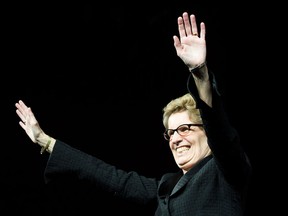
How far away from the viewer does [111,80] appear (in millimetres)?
2578

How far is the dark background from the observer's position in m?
2.42

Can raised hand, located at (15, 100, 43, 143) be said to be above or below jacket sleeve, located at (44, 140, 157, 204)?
above

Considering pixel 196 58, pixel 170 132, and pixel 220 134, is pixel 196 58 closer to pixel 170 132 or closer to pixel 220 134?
pixel 220 134

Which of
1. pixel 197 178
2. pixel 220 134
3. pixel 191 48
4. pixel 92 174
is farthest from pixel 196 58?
pixel 92 174

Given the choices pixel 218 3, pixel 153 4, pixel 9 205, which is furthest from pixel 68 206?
pixel 218 3

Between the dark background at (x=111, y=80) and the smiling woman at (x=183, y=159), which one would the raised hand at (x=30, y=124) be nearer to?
the smiling woman at (x=183, y=159)

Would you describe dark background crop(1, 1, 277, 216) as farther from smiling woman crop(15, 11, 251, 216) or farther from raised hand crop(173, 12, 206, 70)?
raised hand crop(173, 12, 206, 70)

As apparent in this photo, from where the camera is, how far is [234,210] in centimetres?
139

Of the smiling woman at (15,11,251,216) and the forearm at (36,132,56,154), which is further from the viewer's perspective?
the forearm at (36,132,56,154)

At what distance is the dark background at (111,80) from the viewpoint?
7.95ft

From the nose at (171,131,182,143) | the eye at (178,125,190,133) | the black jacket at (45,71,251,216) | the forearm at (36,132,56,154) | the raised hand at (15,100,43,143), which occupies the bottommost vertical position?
the black jacket at (45,71,251,216)

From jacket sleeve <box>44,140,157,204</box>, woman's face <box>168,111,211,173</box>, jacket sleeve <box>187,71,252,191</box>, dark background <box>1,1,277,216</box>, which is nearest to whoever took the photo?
jacket sleeve <box>187,71,252,191</box>

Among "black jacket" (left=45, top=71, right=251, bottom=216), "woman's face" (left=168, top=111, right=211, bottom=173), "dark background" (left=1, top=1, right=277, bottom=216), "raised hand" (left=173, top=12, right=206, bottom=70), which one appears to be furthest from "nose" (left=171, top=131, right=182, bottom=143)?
"dark background" (left=1, top=1, right=277, bottom=216)

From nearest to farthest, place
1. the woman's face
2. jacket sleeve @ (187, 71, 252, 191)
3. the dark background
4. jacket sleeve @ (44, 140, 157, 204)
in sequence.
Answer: jacket sleeve @ (187, 71, 252, 191)
the woman's face
jacket sleeve @ (44, 140, 157, 204)
the dark background
